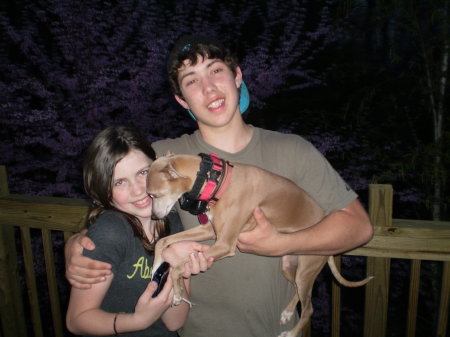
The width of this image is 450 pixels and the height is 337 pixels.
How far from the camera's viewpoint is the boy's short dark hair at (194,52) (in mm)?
2340

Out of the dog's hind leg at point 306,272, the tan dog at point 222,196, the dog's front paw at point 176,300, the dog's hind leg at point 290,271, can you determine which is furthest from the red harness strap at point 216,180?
the dog's hind leg at point 306,272

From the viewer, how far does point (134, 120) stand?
5543mm

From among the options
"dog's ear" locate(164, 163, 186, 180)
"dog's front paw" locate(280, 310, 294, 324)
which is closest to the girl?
"dog's ear" locate(164, 163, 186, 180)

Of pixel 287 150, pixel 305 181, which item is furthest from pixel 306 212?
pixel 287 150

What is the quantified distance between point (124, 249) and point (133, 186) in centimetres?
47

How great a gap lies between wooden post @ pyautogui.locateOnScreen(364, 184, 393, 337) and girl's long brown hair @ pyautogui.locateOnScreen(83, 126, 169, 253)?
5.29 ft

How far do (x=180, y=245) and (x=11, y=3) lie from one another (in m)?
6.73

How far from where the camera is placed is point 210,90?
225cm

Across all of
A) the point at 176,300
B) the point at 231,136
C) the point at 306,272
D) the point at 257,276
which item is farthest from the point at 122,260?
the point at 306,272

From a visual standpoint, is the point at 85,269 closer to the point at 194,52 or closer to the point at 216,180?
the point at 216,180

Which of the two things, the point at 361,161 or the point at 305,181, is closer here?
the point at 305,181

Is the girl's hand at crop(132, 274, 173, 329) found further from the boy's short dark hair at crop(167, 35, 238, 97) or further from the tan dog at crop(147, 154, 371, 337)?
the boy's short dark hair at crop(167, 35, 238, 97)

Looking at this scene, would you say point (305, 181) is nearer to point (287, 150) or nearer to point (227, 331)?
point (287, 150)

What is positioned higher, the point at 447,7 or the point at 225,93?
the point at 447,7
